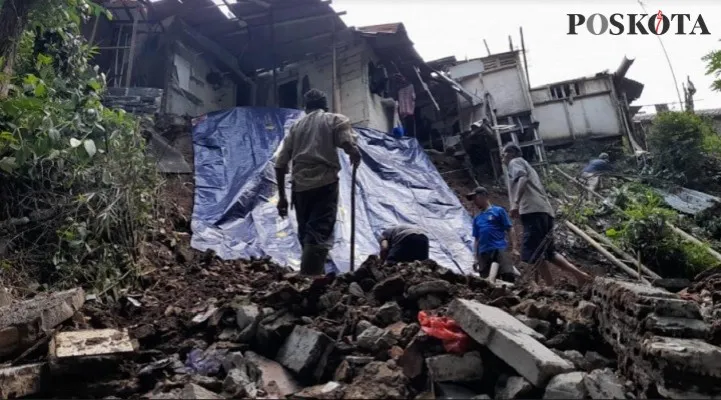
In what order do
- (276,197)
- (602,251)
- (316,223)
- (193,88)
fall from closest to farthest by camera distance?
(316,223)
(276,197)
(602,251)
(193,88)

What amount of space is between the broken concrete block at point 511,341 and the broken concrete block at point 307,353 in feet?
2.03

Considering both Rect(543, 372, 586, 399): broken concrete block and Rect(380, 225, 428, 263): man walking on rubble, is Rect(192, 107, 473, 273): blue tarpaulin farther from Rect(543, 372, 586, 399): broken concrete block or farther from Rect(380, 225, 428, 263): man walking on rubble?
Rect(543, 372, 586, 399): broken concrete block

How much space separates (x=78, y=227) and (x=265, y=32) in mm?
8727

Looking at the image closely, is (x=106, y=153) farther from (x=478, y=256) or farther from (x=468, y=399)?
(x=468, y=399)

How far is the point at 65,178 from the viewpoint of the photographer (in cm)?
474

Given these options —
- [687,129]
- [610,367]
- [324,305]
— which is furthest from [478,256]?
[687,129]

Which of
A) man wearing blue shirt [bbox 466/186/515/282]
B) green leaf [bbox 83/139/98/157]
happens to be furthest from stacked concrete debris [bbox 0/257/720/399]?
man wearing blue shirt [bbox 466/186/515/282]

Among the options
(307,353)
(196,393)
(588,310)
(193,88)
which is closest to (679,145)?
(588,310)

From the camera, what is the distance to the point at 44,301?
10.1 feet

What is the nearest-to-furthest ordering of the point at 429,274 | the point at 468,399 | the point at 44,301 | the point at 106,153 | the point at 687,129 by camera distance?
the point at 468,399 → the point at 44,301 → the point at 429,274 → the point at 106,153 → the point at 687,129

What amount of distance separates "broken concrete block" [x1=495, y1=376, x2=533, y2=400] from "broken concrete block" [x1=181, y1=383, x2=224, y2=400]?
3.59 feet

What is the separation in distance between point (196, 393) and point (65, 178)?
11.5 ft

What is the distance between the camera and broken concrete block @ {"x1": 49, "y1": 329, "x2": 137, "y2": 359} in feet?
8.48

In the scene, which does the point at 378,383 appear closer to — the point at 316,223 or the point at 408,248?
the point at 316,223
